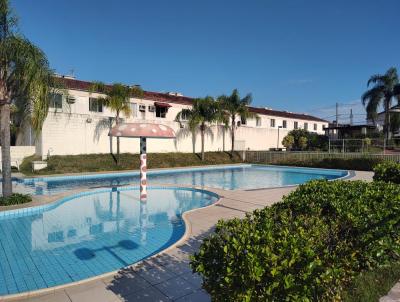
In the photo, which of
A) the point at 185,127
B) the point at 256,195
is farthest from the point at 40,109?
the point at 185,127

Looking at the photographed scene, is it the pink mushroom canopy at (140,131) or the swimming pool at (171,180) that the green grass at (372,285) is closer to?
the pink mushroom canopy at (140,131)

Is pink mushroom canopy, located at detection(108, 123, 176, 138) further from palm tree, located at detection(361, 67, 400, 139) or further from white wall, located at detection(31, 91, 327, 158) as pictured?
palm tree, located at detection(361, 67, 400, 139)

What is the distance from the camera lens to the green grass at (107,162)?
19672 mm

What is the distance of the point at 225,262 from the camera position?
2.48m

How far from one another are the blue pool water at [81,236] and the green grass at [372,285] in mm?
4042

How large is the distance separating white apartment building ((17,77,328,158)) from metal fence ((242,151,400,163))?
4278mm

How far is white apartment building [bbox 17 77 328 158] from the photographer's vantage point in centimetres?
2192

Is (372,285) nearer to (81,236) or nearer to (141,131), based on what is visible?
(81,236)

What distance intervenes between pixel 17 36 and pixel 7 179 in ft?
14.9

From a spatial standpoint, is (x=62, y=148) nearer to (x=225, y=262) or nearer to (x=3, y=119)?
(x=3, y=119)

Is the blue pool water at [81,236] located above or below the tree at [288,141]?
below

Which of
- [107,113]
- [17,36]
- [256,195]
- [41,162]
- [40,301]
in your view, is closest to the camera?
[40,301]

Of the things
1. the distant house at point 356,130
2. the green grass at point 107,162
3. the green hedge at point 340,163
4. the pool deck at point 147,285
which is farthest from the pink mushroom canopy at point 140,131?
the distant house at point 356,130

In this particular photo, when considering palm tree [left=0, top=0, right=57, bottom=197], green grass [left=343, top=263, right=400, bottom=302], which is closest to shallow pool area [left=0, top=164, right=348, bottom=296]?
palm tree [left=0, top=0, right=57, bottom=197]
